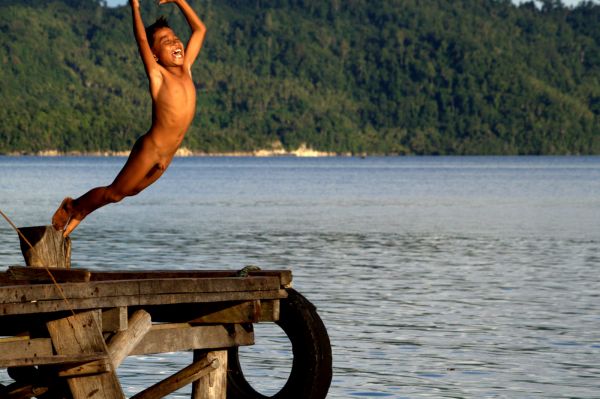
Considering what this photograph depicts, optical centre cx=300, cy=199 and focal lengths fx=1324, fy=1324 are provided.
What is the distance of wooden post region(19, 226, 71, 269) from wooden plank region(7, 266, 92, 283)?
12.0 inches

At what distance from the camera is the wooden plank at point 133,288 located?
8781 millimetres

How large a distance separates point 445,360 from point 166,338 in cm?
807

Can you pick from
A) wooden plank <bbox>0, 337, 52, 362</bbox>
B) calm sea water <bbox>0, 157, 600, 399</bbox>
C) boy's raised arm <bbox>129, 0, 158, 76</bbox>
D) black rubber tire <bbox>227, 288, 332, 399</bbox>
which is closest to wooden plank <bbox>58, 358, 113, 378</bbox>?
wooden plank <bbox>0, 337, 52, 362</bbox>

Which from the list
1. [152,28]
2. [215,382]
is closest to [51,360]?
[215,382]

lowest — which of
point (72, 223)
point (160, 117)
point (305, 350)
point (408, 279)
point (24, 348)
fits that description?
point (408, 279)

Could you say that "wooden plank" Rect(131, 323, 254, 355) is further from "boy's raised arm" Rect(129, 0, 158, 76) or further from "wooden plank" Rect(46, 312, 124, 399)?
"boy's raised arm" Rect(129, 0, 158, 76)

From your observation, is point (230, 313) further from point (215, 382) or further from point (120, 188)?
point (120, 188)

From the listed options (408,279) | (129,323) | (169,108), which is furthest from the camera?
(408,279)

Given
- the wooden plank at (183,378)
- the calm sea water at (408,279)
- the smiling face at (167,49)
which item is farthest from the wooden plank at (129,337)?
the calm sea water at (408,279)

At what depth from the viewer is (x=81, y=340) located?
30.4 ft

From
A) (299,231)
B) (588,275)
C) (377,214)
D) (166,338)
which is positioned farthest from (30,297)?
(377,214)

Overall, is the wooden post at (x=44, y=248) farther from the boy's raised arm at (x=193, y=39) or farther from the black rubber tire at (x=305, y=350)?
the black rubber tire at (x=305, y=350)

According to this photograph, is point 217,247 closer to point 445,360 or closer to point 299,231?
point 299,231

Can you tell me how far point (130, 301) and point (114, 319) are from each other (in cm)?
17
